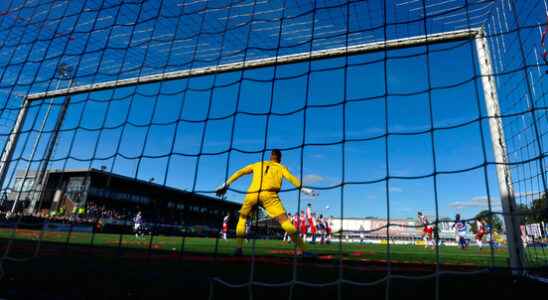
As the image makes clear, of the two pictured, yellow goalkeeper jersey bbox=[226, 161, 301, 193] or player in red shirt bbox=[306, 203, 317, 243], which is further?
player in red shirt bbox=[306, 203, 317, 243]

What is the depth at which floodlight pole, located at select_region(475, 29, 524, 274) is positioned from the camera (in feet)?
11.9

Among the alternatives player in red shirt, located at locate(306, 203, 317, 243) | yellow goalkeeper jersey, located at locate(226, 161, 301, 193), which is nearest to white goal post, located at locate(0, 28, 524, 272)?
yellow goalkeeper jersey, located at locate(226, 161, 301, 193)

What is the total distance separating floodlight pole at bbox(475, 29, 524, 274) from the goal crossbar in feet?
1.44

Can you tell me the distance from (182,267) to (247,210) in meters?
1.18

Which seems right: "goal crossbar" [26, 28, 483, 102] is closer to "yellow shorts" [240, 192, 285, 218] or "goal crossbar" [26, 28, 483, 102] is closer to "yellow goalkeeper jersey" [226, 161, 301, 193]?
"yellow goalkeeper jersey" [226, 161, 301, 193]

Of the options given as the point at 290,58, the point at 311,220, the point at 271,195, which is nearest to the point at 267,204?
the point at 271,195

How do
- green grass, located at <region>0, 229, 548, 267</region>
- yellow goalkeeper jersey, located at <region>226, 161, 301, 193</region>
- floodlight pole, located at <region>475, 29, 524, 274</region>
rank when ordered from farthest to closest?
green grass, located at <region>0, 229, 548, 267</region> < yellow goalkeeper jersey, located at <region>226, 161, 301, 193</region> < floodlight pole, located at <region>475, 29, 524, 274</region>

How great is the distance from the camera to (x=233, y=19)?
4691 millimetres

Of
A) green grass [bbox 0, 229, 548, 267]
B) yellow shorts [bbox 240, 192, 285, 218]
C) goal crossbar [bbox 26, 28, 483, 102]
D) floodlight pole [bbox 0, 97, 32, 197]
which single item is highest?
goal crossbar [bbox 26, 28, 483, 102]

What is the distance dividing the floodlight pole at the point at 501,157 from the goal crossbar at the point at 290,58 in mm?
439

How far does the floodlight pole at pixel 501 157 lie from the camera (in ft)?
11.9

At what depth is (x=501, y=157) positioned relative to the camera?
3918mm

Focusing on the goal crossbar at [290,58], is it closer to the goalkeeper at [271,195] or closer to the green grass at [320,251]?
the goalkeeper at [271,195]

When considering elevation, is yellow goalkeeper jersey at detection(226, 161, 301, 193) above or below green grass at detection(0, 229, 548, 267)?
above
